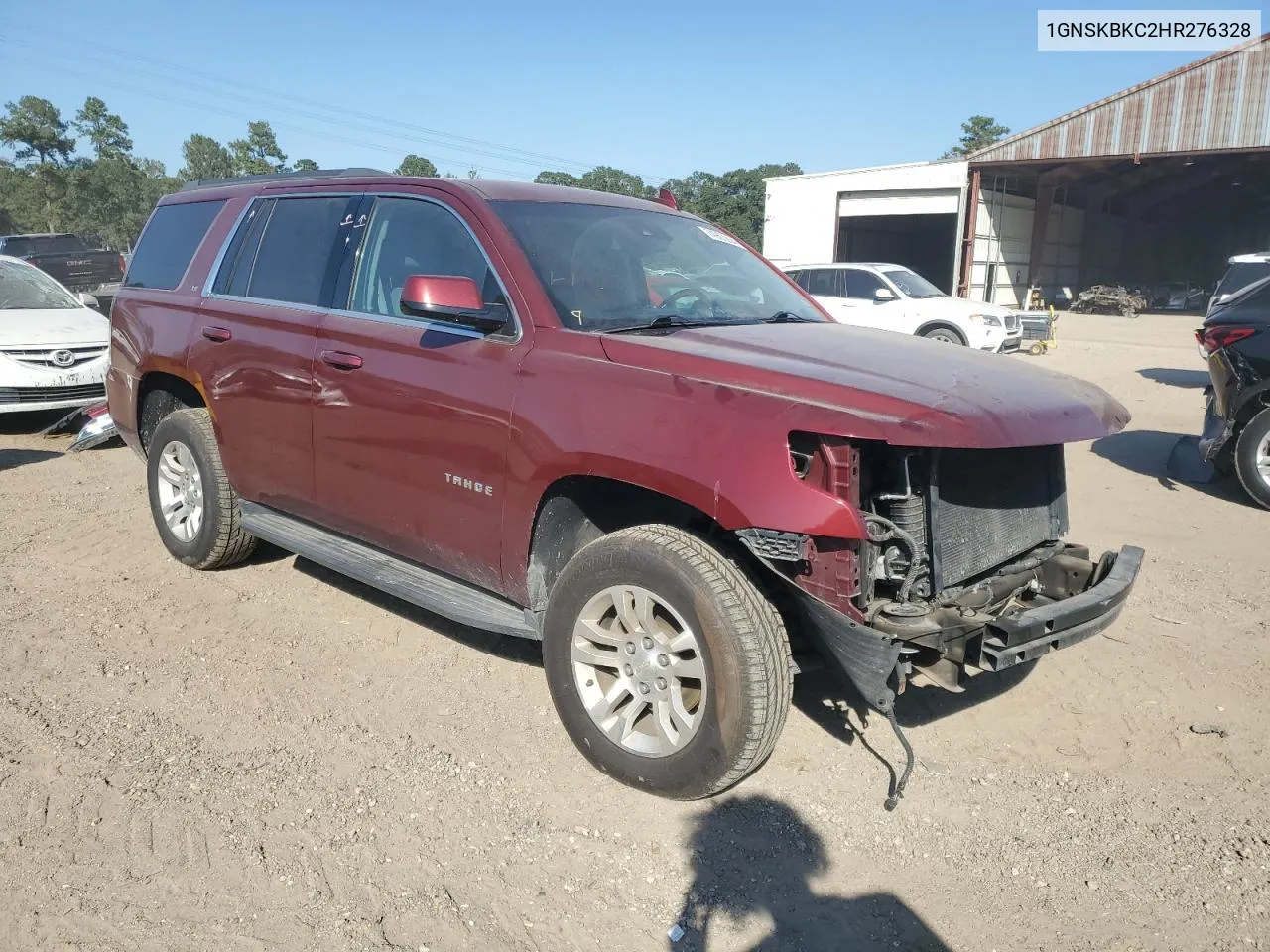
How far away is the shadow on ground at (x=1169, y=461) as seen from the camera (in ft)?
24.4

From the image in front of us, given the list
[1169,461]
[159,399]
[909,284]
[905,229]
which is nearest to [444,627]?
[159,399]

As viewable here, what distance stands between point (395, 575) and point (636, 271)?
Answer: 5.38 ft

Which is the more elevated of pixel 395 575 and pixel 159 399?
pixel 159 399

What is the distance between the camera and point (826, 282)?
16.5 m

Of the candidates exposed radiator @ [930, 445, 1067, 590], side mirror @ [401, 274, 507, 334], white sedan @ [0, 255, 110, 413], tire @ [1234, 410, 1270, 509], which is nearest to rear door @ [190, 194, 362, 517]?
side mirror @ [401, 274, 507, 334]

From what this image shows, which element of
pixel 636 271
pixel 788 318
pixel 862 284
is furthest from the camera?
pixel 862 284

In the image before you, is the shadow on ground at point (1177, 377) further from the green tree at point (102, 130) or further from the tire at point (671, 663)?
the green tree at point (102, 130)

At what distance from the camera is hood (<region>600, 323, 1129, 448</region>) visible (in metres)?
2.69

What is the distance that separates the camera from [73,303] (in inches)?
412

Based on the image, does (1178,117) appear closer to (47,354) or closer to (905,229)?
(905,229)

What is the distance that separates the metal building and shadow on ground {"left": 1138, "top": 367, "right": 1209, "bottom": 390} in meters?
13.3

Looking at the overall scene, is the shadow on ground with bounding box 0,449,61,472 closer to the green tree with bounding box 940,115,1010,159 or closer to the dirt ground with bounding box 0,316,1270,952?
the dirt ground with bounding box 0,316,1270,952

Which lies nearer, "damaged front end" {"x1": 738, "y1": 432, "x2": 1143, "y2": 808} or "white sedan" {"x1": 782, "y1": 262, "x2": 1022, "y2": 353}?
"damaged front end" {"x1": 738, "y1": 432, "x2": 1143, "y2": 808}

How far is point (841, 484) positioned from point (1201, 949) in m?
1.59
